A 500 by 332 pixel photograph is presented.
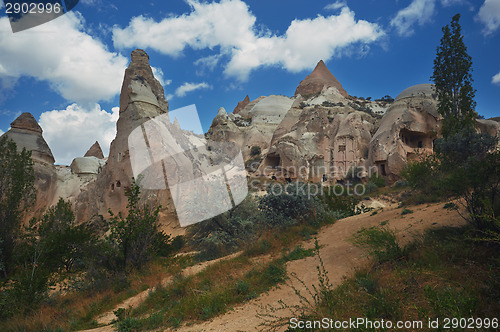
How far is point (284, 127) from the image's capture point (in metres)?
31.8

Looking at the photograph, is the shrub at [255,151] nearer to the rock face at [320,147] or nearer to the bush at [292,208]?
the rock face at [320,147]

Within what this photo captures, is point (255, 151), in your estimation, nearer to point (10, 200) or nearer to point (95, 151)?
point (10, 200)

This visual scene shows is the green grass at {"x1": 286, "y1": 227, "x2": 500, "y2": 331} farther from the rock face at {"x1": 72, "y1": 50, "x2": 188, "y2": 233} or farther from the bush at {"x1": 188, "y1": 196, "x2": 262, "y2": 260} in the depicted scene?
the rock face at {"x1": 72, "y1": 50, "x2": 188, "y2": 233}

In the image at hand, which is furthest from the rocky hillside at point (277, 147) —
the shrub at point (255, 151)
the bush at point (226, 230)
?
the bush at point (226, 230)

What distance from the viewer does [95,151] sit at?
150 feet

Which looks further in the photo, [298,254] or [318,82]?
[318,82]

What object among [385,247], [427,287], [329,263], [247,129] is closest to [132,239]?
[329,263]

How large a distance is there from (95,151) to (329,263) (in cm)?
5053

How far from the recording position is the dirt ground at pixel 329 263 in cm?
368

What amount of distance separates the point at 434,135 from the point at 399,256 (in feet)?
74.3

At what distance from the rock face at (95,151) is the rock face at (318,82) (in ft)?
143

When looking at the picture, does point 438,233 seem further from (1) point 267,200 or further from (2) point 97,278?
(2) point 97,278

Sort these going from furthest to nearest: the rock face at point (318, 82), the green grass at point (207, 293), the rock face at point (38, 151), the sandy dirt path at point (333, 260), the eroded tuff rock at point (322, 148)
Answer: the rock face at point (318, 82) < the eroded tuff rock at point (322, 148) < the rock face at point (38, 151) < the green grass at point (207, 293) < the sandy dirt path at point (333, 260)

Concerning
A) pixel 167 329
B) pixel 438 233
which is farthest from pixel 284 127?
pixel 167 329
